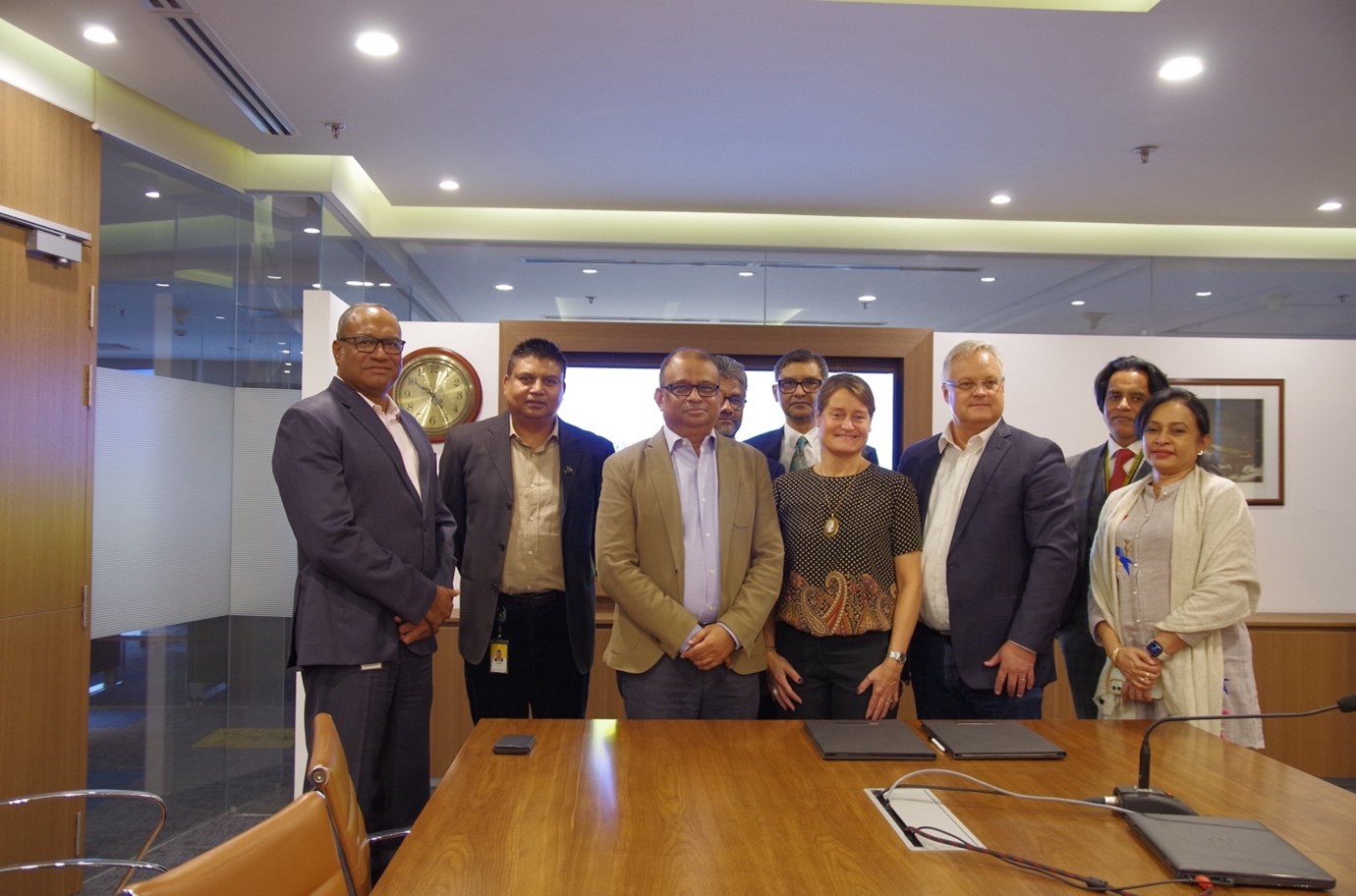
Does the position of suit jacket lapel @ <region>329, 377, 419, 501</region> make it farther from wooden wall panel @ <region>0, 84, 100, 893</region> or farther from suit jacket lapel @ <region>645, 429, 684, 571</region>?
wooden wall panel @ <region>0, 84, 100, 893</region>

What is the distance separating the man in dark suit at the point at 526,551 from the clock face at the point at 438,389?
1610 mm

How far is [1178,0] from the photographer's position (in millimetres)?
2816

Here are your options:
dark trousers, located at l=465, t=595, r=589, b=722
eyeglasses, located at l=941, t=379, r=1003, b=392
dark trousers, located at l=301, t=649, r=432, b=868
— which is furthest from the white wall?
dark trousers, located at l=301, t=649, r=432, b=868

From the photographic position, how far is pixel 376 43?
10.4ft

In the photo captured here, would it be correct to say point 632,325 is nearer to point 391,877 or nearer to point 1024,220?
point 1024,220

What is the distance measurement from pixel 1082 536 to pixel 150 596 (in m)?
3.87

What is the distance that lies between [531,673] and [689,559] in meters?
0.77

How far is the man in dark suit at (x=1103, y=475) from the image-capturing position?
321 cm

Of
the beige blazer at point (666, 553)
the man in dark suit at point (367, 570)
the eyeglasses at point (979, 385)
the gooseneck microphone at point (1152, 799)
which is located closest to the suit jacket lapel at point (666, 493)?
the beige blazer at point (666, 553)

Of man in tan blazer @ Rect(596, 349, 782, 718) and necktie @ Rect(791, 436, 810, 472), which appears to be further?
necktie @ Rect(791, 436, 810, 472)

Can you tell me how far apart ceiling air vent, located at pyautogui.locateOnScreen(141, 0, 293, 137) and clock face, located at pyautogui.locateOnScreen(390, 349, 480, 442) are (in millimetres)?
1245

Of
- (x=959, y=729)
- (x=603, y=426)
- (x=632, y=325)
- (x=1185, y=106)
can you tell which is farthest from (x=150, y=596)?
(x=1185, y=106)

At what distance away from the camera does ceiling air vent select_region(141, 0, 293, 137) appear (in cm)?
294

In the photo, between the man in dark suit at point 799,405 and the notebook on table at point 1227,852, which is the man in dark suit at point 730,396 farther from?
the notebook on table at point 1227,852
